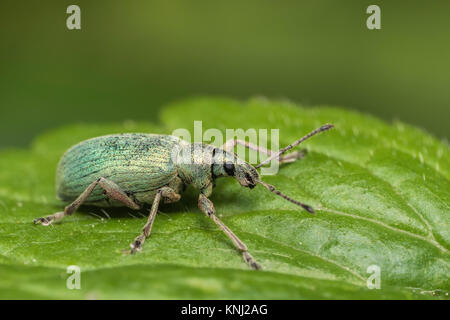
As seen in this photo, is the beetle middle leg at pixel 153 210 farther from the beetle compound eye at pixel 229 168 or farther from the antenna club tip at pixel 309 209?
the antenna club tip at pixel 309 209

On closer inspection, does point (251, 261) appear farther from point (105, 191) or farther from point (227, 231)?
point (105, 191)

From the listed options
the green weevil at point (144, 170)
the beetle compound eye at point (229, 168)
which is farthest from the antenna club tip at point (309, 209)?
the beetle compound eye at point (229, 168)

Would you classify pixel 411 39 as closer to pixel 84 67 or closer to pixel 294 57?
pixel 294 57

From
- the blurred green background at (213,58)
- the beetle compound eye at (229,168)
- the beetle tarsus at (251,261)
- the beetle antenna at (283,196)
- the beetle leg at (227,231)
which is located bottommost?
the beetle tarsus at (251,261)

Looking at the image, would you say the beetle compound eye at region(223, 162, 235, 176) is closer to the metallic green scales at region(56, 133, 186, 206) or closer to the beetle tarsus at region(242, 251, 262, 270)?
the metallic green scales at region(56, 133, 186, 206)

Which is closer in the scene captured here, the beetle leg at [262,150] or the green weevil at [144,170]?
the green weevil at [144,170]

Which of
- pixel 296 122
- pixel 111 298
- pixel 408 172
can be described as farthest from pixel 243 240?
pixel 296 122
